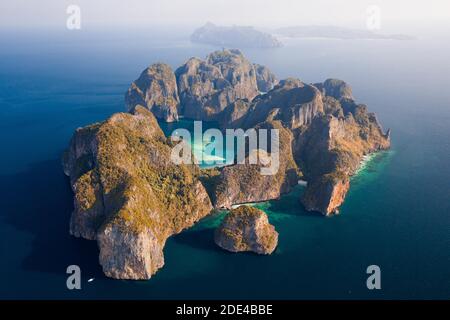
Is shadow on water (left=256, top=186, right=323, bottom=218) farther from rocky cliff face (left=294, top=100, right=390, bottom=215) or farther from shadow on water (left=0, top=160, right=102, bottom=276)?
shadow on water (left=0, top=160, right=102, bottom=276)

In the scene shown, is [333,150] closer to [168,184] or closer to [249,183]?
[249,183]

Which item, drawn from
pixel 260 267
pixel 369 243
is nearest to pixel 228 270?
pixel 260 267

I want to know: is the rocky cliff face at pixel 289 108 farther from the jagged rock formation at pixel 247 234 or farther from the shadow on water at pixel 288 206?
the jagged rock formation at pixel 247 234

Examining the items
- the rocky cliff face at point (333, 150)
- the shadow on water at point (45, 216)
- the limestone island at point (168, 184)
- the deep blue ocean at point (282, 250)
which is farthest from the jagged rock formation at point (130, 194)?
the rocky cliff face at point (333, 150)

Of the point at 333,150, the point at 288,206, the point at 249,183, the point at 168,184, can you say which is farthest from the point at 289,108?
the point at 168,184

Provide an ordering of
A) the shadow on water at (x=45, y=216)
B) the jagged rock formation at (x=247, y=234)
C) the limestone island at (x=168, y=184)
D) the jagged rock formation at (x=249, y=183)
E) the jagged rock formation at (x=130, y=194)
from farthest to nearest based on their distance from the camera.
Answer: the jagged rock formation at (x=249, y=183) < the jagged rock formation at (x=247, y=234) < the shadow on water at (x=45, y=216) < the limestone island at (x=168, y=184) < the jagged rock formation at (x=130, y=194)
